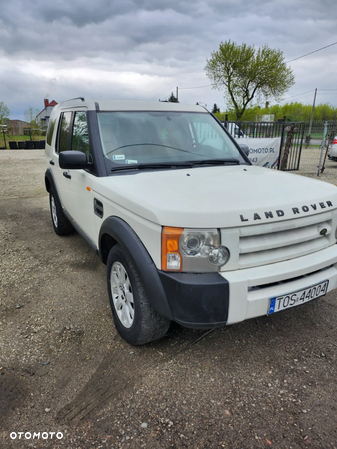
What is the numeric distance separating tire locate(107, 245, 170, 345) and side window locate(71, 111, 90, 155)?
4.11ft

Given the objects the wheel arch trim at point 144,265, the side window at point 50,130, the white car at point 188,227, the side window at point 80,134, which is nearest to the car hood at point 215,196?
the white car at point 188,227

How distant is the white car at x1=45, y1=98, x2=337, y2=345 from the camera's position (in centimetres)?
208

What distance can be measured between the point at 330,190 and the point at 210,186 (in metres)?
1.00

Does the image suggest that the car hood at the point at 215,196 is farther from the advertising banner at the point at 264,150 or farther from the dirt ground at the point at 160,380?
the advertising banner at the point at 264,150

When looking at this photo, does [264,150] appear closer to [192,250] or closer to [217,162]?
[217,162]

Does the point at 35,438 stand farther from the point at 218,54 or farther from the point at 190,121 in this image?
the point at 218,54

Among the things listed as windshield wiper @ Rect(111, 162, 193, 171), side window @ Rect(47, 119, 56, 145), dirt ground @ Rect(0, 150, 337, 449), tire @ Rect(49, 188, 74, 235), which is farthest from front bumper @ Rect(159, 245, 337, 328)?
side window @ Rect(47, 119, 56, 145)

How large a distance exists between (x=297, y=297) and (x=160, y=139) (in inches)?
79.9

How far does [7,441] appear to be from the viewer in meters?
1.94

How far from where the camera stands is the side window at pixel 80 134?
11.0 feet

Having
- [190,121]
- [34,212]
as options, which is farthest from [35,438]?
[34,212]

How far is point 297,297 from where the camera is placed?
91.4 inches

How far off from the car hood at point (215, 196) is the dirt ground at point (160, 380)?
1194 millimetres

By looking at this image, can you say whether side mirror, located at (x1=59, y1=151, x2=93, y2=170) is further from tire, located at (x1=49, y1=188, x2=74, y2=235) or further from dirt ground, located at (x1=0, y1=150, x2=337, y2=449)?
tire, located at (x1=49, y1=188, x2=74, y2=235)
